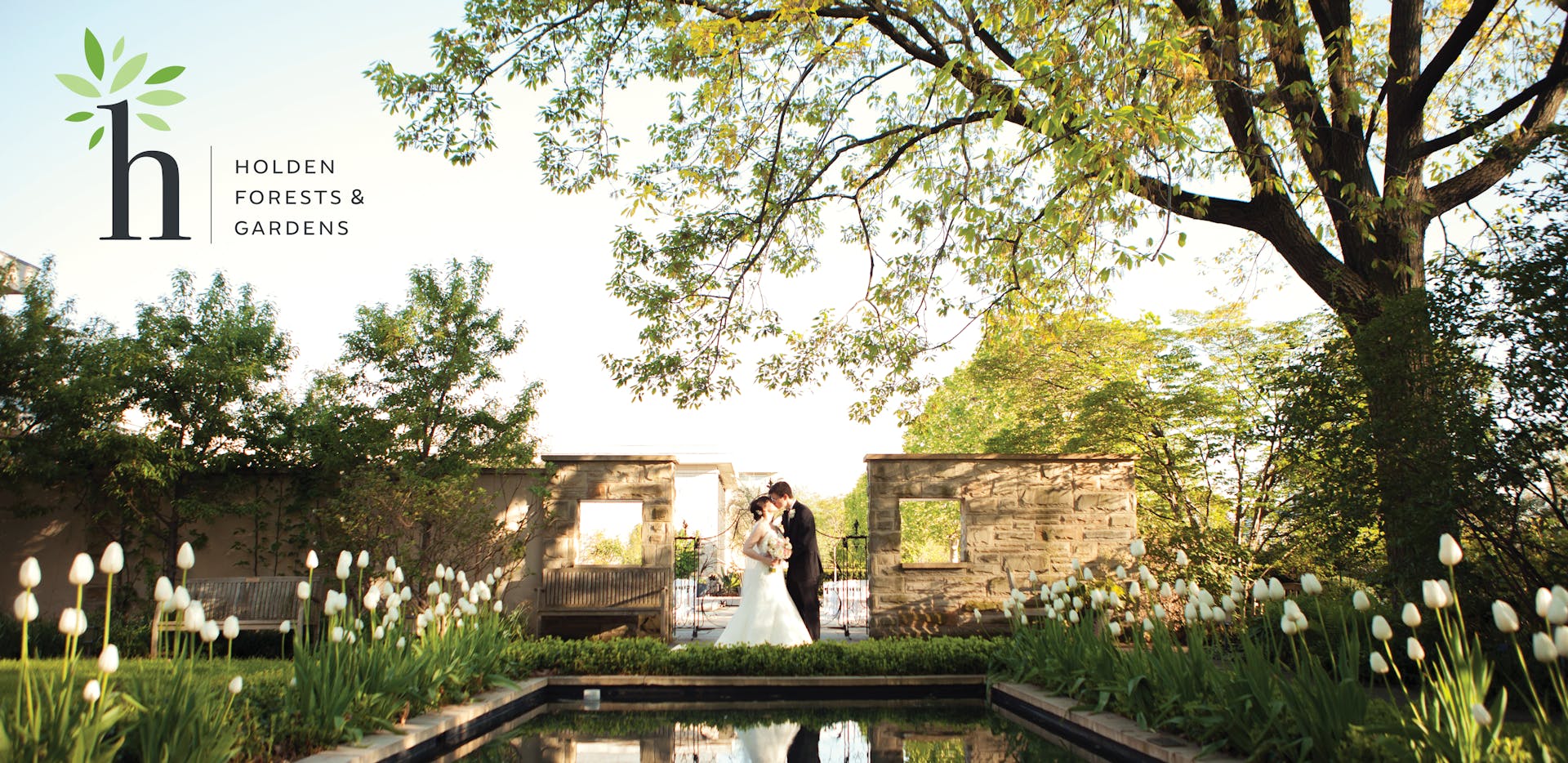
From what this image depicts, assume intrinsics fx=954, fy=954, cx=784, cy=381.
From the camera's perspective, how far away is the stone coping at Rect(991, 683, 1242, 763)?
Result: 4824 mm

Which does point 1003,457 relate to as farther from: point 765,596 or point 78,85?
point 78,85

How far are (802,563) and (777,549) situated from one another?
624 millimetres

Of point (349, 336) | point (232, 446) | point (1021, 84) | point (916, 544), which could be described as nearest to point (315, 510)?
point (232, 446)

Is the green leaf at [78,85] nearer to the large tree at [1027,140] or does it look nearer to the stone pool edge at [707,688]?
the large tree at [1027,140]

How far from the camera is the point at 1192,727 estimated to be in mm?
5156

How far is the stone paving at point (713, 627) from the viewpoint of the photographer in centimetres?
1239

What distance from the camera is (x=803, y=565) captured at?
1016cm

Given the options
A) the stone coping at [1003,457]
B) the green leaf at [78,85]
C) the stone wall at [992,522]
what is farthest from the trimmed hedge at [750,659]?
the green leaf at [78,85]

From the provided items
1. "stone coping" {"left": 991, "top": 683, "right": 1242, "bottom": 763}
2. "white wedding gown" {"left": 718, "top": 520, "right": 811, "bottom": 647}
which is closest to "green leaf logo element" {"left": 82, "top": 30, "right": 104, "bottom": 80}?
"white wedding gown" {"left": 718, "top": 520, "right": 811, "bottom": 647}

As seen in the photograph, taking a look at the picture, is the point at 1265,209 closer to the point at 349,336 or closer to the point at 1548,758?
the point at 1548,758

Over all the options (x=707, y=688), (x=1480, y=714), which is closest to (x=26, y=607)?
(x=1480, y=714)

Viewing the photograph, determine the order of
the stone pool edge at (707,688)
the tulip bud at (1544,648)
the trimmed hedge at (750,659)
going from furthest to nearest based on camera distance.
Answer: the trimmed hedge at (750,659) < the stone pool edge at (707,688) < the tulip bud at (1544,648)

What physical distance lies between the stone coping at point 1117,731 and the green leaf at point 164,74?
8.84m

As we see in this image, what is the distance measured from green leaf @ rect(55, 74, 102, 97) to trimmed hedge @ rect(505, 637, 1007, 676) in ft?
19.7
